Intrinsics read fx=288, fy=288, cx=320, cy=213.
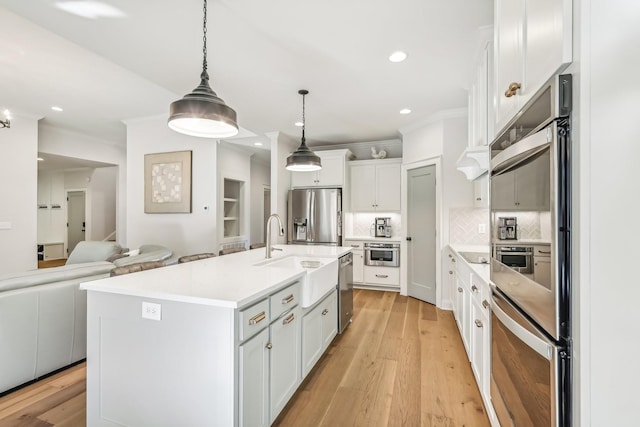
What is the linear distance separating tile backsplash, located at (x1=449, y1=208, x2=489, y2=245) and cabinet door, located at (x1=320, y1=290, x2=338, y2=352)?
205 cm

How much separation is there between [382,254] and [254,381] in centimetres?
378

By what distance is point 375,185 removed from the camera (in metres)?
5.21

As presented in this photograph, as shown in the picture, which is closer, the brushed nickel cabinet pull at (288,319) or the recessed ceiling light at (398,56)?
the brushed nickel cabinet pull at (288,319)

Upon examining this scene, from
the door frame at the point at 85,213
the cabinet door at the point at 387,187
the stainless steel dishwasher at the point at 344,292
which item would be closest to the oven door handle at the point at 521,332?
the stainless steel dishwasher at the point at 344,292

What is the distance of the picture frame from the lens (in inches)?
192

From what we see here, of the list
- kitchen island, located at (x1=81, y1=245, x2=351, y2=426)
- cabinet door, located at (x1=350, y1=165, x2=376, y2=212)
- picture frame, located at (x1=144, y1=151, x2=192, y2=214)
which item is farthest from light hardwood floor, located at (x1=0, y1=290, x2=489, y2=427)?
picture frame, located at (x1=144, y1=151, x2=192, y2=214)

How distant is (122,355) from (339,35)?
2526 millimetres

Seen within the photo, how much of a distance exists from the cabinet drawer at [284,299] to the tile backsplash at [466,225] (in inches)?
112

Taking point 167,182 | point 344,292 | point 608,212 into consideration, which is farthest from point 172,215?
point 608,212

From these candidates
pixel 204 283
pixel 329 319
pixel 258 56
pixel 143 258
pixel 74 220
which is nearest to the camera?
pixel 204 283

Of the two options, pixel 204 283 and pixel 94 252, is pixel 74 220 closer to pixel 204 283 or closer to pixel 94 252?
pixel 94 252

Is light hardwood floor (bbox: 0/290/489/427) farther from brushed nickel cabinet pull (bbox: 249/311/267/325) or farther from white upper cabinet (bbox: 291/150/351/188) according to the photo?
white upper cabinet (bbox: 291/150/351/188)

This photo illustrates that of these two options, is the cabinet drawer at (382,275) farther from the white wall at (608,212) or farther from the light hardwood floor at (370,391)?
the white wall at (608,212)

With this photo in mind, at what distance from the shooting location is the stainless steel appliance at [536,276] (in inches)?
32.1
